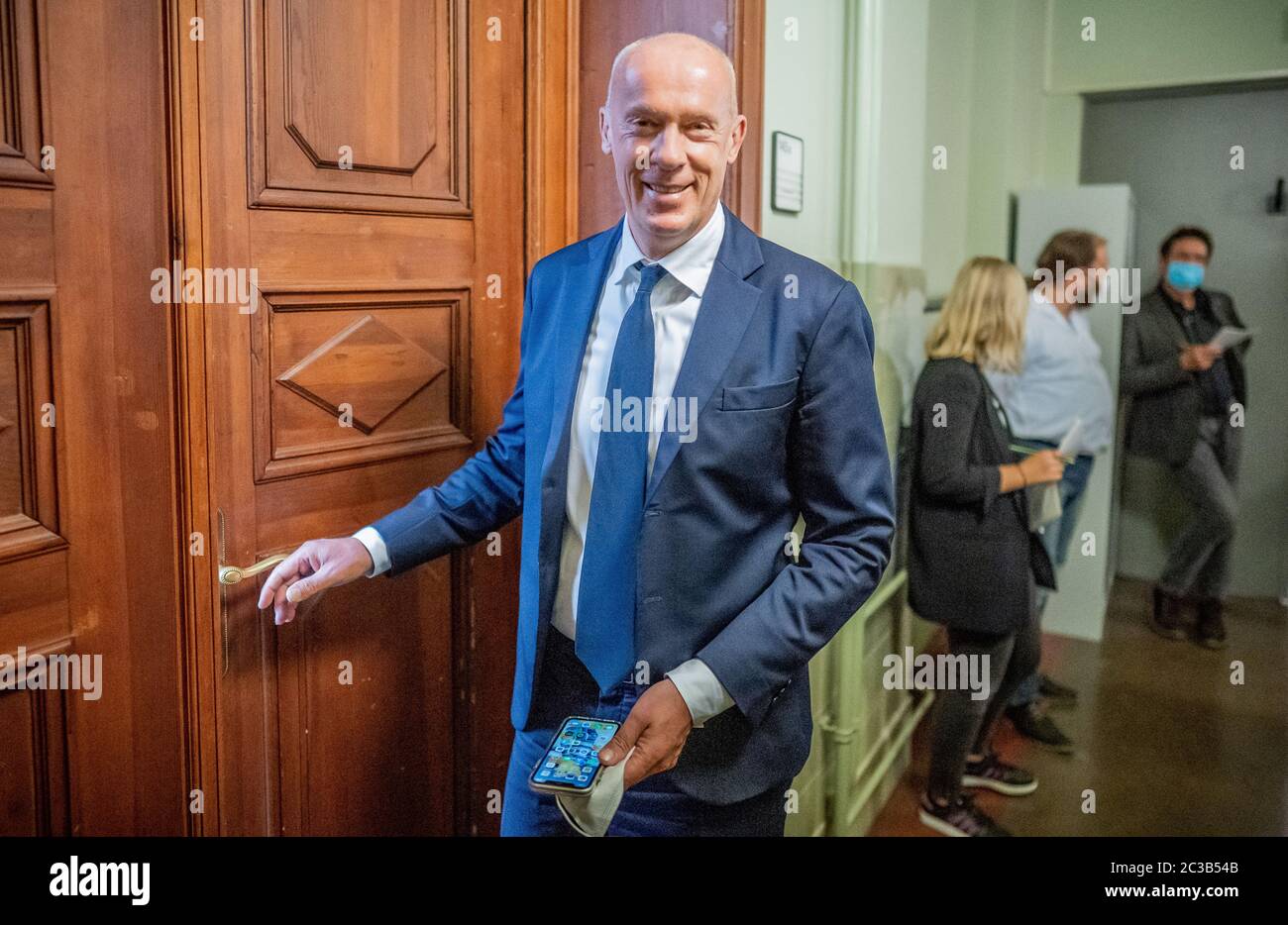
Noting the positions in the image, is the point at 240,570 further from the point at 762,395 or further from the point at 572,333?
the point at 762,395

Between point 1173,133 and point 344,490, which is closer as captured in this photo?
point 344,490

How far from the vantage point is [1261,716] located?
113 inches

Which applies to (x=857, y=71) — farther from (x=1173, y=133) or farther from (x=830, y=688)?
(x=1173, y=133)

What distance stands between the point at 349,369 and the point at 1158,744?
244 cm

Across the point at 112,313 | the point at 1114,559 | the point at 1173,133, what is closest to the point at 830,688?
the point at 112,313

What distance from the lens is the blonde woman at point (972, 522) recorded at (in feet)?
7.67

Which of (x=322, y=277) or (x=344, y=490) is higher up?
(x=322, y=277)

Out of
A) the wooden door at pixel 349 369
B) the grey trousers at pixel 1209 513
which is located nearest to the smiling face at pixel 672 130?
the wooden door at pixel 349 369

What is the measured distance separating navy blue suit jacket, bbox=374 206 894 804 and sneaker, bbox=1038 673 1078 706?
2.12m

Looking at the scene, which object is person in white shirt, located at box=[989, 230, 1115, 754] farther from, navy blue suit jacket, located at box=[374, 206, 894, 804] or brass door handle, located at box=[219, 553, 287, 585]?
brass door handle, located at box=[219, 553, 287, 585]

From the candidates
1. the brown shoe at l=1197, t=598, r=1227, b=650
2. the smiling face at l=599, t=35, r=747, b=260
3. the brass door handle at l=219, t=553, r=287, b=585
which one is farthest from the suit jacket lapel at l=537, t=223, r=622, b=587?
the brown shoe at l=1197, t=598, r=1227, b=650

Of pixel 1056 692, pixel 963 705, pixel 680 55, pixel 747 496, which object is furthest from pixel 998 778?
pixel 680 55

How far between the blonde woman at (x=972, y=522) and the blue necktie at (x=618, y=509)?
123 centimetres
